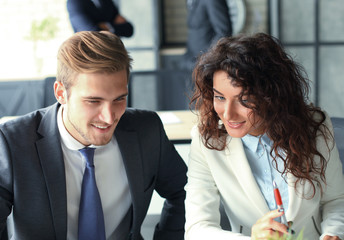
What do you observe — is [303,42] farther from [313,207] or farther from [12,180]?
[12,180]

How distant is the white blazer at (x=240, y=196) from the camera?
1.27 m

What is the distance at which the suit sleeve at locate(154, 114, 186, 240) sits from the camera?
1517 mm

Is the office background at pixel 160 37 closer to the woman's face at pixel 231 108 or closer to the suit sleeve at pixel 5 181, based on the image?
the suit sleeve at pixel 5 181

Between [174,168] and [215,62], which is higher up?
[215,62]

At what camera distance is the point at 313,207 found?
1286mm

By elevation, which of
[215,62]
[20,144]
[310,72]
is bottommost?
[310,72]

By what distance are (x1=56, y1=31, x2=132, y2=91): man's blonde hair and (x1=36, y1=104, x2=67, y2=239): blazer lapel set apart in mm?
170

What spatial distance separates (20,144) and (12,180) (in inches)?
4.1

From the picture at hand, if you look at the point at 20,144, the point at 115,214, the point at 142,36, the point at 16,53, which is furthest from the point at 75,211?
the point at 16,53

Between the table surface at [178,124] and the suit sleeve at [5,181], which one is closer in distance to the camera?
the suit sleeve at [5,181]

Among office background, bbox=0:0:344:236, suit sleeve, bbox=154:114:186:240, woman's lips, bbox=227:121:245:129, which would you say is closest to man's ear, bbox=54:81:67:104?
suit sleeve, bbox=154:114:186:240

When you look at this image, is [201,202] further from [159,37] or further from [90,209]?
[159,37]

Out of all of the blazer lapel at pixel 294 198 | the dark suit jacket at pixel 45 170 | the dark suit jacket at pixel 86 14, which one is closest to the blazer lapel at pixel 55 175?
the dark suit jacket at pixel 45 170

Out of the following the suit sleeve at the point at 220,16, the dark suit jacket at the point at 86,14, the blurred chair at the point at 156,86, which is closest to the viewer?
the dark suit jacket at the point at 86,14
